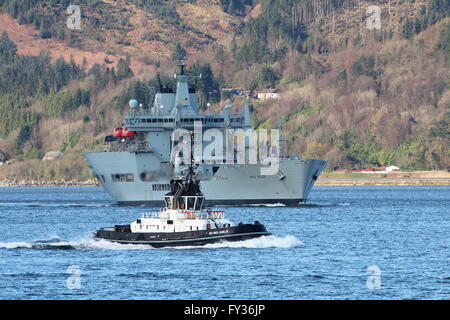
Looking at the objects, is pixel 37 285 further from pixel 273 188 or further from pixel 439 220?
pixel 273 188

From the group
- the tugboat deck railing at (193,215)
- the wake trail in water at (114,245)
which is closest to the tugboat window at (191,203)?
the tugboat deck railing at (193,215)

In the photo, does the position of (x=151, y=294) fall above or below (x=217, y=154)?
below

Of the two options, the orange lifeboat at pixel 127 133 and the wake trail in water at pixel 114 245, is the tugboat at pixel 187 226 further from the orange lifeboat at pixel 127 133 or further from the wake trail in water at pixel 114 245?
the orange lifeboat at pixel 127 133

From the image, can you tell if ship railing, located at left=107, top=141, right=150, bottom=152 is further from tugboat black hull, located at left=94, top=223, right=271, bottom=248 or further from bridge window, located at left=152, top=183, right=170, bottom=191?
tugboat black hull, located at left=94, top=223, right=271, bottom=248

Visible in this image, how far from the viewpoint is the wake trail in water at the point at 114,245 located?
75.1m

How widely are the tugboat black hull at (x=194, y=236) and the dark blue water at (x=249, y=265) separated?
530mm

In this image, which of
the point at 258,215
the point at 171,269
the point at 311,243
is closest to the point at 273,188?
the point at 258,215

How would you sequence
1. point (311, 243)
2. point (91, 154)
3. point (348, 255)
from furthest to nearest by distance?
point (91, 154) → point (311, 243) → point (348, 255)

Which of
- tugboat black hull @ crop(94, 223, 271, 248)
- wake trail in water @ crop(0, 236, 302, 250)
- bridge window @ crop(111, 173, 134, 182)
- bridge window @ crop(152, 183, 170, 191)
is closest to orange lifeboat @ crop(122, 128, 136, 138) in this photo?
bridge window @ crop(111, 173, 134, 182)

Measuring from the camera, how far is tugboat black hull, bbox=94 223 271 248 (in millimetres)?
74000

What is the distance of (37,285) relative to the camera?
61031mm

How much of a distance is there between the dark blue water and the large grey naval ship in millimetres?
27983
